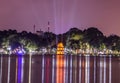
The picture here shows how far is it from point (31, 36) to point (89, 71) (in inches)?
1577

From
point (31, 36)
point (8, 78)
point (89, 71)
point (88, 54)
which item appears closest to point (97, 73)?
point (89, 71)

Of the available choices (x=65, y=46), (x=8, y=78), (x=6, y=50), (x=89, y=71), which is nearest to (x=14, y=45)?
(x=6, y=50)

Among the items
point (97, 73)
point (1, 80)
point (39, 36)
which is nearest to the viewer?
point (1, 80)

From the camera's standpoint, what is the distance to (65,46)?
3036 inches

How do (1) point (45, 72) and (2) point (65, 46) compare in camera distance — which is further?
(2) point (65, 46)

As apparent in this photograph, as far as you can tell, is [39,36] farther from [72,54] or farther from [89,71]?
[89,71]

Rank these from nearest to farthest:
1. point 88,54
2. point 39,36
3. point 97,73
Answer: point 97,73 < point 88,54 < point 39,36

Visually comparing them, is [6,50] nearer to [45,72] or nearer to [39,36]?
[39,36]

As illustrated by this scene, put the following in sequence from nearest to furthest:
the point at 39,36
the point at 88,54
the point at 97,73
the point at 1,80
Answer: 1. the point at 1,80
2. the point at 97,73
3. the point at 88,54
4. the point at 39,36

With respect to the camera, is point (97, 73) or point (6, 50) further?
point (6, 50)

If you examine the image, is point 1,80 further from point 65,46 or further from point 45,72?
point 65,46

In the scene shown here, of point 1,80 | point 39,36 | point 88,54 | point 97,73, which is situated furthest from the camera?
point 39,36

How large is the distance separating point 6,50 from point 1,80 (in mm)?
45418

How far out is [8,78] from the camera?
33062 millimetres
